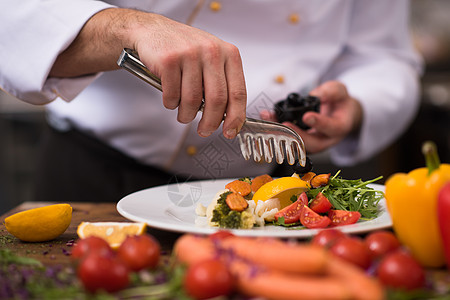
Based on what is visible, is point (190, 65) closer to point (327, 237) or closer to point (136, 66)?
point (136, 66)

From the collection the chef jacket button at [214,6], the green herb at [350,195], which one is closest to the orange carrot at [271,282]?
the green herb at [350,195]

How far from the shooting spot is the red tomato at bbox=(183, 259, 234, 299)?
667mm

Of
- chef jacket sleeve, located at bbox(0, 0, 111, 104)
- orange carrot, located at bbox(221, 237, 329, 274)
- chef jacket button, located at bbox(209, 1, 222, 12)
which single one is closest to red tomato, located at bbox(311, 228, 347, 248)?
orange carrot, located at bbox(221, 237, 329, 274)

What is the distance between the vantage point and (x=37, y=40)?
4.43ft

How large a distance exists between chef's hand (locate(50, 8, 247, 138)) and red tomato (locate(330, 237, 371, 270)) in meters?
0.44

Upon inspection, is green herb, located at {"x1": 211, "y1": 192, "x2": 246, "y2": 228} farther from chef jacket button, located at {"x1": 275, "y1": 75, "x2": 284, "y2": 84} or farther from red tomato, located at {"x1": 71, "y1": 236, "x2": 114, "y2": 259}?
chef jacket button, located at {"x1": 275, "y1": 75, "x2": 284, "y2": 84}

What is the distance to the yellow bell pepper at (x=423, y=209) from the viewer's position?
0.84 m

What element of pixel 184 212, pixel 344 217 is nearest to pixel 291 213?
pixel 344 217

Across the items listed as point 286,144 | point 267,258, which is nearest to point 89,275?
point 267,258

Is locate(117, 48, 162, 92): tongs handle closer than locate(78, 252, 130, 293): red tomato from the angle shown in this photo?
No

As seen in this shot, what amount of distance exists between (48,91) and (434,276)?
1.11 m

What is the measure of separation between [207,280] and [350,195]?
0.69 m

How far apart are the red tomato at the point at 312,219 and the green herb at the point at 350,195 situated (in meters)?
0.11

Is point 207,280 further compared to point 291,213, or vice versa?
point 291,213
